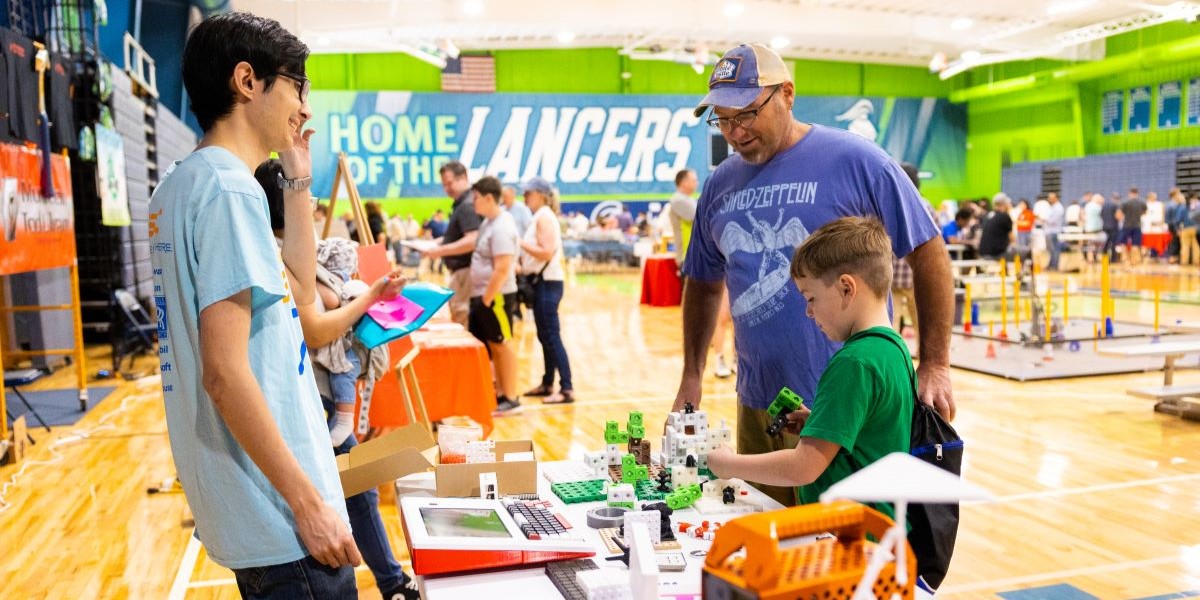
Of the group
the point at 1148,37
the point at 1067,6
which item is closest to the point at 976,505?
the point at 1067,6

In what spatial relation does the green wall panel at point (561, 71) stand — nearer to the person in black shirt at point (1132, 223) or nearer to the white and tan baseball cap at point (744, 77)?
the person in black shirt at point (1132, 223)

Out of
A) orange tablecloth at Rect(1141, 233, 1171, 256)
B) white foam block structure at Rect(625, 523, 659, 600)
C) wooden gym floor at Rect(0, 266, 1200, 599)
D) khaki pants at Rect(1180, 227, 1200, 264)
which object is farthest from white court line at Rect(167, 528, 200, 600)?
orange tablecloth at Rect(1141, 233, 1171, 256)

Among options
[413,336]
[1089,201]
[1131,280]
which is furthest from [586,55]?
[413,336]

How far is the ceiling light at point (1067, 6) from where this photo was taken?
19434 millimetres

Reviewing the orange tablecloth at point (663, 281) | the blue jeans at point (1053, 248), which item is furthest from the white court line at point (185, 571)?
the blue jeans at point (1053, 248)

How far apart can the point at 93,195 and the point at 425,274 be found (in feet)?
34.9

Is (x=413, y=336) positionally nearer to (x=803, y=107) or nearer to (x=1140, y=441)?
(x=1140, y=441)

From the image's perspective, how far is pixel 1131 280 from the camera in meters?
17.0

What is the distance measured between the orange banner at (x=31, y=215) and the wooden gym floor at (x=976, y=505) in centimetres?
119

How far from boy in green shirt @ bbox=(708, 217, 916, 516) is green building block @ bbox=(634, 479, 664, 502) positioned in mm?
346

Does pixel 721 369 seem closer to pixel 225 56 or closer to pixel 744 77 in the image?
pixel 744 77

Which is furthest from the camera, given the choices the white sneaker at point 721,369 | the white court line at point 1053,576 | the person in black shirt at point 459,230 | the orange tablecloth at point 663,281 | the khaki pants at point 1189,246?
the khaki pants at point 1189,246

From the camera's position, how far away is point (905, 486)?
0.90 metres

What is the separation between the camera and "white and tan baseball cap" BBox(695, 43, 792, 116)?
238 centimetres
